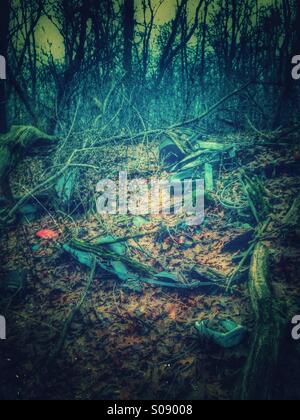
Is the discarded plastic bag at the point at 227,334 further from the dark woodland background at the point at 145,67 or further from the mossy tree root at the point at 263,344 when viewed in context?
the dark woodland background at the point at 145,67

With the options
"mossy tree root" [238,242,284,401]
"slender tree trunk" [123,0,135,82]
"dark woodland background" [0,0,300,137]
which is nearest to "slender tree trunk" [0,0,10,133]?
"dark woodland background" [0,0,300,137]

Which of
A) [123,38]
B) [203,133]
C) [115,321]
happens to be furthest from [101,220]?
[123,38]

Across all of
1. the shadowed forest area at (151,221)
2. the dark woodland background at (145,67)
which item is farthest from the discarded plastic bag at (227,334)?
the dark woodland background at (145,67)

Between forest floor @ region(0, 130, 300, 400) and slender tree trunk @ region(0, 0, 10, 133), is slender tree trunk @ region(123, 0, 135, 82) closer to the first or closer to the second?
slender tree trunk @ region(0, 0, 10, 133)

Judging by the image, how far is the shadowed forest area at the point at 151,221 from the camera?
9.93 feet

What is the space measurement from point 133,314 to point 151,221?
1.83 metres

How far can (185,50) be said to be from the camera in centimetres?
865

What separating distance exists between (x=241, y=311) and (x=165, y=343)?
974 millimetres

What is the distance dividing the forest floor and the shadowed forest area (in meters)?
0.02

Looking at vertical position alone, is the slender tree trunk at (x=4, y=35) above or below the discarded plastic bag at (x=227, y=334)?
above

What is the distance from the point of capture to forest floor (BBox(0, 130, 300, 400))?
2934mm

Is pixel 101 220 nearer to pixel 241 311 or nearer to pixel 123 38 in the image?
pixel 241 311

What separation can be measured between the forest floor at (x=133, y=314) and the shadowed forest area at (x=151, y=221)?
0.02 metres

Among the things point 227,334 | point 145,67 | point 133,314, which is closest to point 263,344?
point 227,334
